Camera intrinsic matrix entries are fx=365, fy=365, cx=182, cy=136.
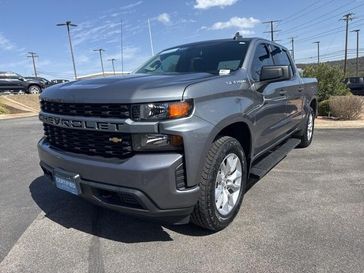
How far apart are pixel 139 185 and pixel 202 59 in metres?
2.17

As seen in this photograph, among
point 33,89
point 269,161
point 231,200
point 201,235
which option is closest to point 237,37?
point 269,161

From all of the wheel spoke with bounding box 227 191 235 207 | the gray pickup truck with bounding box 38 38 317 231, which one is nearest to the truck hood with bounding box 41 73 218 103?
the gray pickup truck with bounding box 38 38 317 231

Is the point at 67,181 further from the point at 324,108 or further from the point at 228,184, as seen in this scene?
the point at 324,108

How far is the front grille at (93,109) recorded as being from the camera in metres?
2.88

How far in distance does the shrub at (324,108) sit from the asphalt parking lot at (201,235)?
713 cm

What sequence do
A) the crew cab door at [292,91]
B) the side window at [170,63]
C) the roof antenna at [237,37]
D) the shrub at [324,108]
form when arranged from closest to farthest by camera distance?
1. the side window at [170,63]
2. the roof antenna at [237,37]
3. the crew cab door at [292,91]
4. the shrub at [324,108]

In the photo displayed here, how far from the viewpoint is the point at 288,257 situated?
298 centimetres

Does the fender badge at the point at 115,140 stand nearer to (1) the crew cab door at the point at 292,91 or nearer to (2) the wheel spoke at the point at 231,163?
(2) the wheel spoke at the point at 231,163

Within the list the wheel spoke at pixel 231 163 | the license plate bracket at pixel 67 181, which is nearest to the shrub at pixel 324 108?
the wheel spoke at pixel 231 163

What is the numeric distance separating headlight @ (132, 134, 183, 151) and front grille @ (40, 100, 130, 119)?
0.69 feet

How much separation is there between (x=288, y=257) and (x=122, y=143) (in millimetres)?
1638

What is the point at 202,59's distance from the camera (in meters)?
4.44

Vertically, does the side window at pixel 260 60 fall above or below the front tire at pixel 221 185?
above

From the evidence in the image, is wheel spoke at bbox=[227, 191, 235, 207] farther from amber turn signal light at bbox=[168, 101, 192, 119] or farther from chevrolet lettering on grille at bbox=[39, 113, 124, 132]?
chevrolet lettering on grille at bbox=[39, 113, 124, 132]
